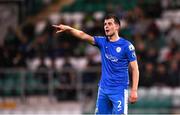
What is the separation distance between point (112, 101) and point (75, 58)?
7.18 metres

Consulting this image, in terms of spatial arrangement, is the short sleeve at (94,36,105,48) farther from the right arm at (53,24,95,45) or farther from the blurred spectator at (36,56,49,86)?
the blurred spectator at (36,56,49,86)

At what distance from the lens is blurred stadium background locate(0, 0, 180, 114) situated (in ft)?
52.2

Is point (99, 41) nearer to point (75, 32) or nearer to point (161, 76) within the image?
point (75, 32)

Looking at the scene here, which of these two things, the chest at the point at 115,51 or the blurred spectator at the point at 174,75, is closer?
the chest at the point at 115,51

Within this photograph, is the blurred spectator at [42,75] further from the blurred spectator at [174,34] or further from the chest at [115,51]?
the chest at [115,51]

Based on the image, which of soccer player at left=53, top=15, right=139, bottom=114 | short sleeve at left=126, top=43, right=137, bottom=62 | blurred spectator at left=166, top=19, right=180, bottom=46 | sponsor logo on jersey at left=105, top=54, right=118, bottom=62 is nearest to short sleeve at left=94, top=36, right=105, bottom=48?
soccer player at left=53, top=15, right=139, bottom=114

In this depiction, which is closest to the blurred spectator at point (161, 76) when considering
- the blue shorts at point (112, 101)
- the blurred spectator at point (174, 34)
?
the blurred spectator at point (174, 34)

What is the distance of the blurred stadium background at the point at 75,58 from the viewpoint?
15.9m

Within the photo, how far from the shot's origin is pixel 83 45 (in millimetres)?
17625

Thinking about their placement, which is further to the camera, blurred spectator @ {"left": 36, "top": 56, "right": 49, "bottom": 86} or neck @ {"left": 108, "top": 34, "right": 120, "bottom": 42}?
blurred spectator @ {"left": 36, "top": 56, "right": 49, "bottom": 86}

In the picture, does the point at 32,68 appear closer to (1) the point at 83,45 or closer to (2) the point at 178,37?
(1) the point at 83,45

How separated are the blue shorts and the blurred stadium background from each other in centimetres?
566

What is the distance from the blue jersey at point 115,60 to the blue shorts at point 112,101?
0.30ft

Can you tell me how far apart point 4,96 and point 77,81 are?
74.2 inches
